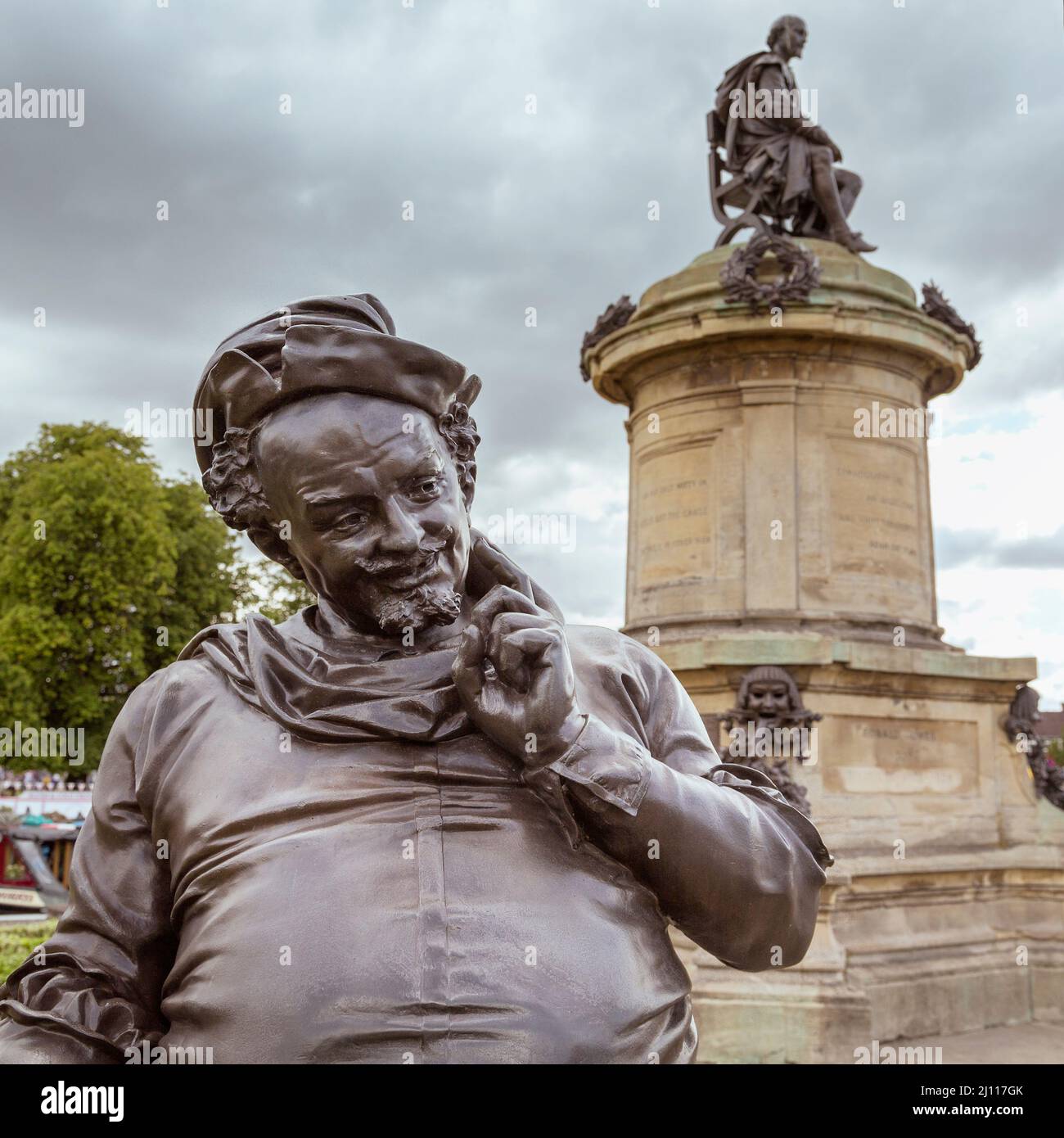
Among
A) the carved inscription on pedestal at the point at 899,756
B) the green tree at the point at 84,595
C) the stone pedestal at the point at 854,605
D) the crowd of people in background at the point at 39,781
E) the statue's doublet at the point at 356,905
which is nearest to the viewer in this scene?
the statue's doublet at the point at 356,905

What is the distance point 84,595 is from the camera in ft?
99.6

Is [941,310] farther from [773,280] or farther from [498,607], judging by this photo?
[498,607]

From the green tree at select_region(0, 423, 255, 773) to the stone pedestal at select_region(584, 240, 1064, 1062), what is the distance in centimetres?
1951

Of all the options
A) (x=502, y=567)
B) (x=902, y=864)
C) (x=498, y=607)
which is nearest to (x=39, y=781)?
(x=902, y=864)

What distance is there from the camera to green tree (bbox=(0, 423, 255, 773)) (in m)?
29.6

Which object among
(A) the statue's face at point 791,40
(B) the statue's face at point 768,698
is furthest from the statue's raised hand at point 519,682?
(A) the statue's face at point 791,40

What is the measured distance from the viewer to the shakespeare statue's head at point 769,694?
987 cm

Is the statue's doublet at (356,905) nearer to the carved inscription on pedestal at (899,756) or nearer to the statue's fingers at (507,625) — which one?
the statue's fingers at (507,625)

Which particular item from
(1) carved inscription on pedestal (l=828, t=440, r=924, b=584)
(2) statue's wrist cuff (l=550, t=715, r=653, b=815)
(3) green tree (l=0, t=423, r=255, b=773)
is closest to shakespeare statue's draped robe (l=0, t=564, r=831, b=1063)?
(2) statue's wrist cuff (l=550, t=715, r=653, b=815)

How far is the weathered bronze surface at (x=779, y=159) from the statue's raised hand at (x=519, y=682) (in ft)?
35.8

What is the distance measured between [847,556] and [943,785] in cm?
204

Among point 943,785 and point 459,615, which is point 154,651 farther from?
point 459,615
